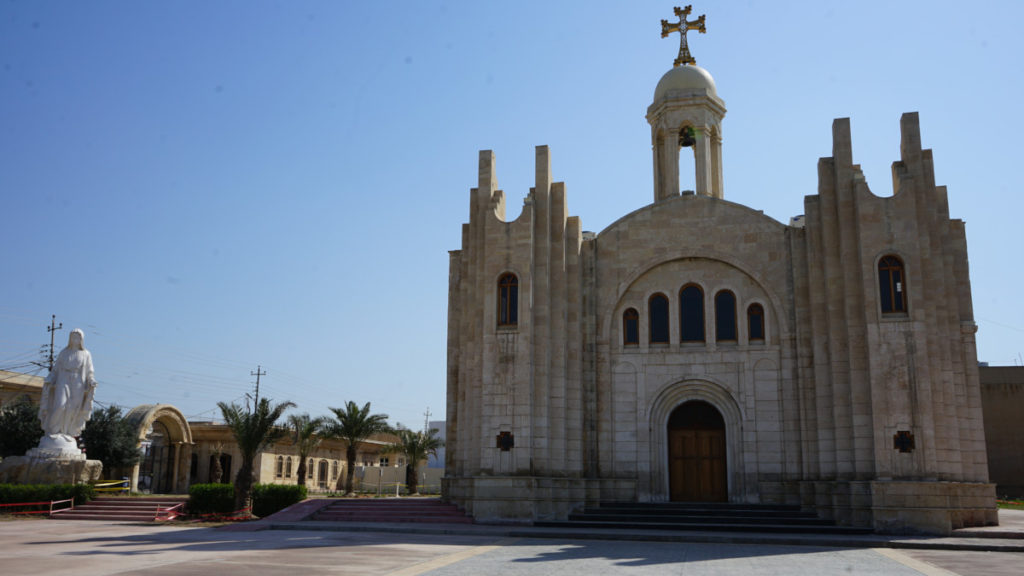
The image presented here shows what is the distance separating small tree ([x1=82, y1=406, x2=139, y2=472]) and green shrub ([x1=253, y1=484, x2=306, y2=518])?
13000 mm

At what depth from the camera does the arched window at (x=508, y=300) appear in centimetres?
2286

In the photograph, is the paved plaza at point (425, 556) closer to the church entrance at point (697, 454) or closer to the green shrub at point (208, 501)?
the green shrub at point (208, 501)

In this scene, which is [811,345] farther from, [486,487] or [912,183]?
[486,487]

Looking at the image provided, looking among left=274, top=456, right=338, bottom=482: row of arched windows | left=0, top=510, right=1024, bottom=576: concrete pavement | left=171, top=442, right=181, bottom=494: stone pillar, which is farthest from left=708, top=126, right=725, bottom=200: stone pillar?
left=274, top=456, right=338, bottom=482: row of arched windows

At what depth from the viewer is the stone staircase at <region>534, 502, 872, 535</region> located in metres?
19.5

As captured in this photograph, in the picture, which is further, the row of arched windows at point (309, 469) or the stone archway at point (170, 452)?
the row of arched windows at point (309, 469)

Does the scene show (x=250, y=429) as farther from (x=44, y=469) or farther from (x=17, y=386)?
(x=17, y=386)

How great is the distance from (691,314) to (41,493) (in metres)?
21.1

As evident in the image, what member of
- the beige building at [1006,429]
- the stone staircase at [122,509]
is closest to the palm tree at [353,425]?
the stone staircase at [122,509]

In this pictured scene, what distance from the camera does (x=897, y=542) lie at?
17.0 m

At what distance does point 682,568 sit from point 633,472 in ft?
36.3

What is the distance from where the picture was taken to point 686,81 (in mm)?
27781

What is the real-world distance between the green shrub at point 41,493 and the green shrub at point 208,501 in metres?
3.72

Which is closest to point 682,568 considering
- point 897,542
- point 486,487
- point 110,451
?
point 897,542
